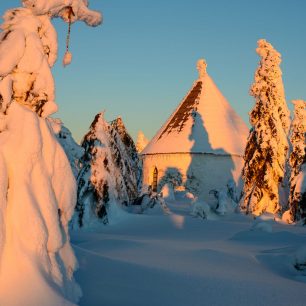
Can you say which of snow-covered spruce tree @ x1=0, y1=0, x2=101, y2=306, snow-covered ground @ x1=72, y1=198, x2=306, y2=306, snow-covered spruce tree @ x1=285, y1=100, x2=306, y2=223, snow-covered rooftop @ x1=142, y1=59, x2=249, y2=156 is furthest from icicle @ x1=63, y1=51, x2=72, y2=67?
snow-covered rooftop @ x1=142, y1=59, x2=249, y2=156

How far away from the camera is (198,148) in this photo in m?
36.2

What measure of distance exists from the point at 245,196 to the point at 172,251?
643 inches

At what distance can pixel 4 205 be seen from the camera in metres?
4.93

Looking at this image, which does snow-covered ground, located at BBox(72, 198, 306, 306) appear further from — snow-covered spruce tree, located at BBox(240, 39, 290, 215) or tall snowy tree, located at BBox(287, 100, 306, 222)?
snow-covered spruce tree, located at BBox(240, 39, 290, 215)

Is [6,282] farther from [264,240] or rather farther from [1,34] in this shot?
[264,240]

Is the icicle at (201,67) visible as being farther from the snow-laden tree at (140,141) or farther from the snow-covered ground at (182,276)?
the snow-laden tree at (140,141)

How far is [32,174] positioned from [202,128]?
32252 mm

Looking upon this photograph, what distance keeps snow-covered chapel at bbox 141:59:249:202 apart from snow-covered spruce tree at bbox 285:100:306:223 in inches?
241

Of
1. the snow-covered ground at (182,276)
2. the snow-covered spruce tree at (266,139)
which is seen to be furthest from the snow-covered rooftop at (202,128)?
the snow-covered ground at (182,276)

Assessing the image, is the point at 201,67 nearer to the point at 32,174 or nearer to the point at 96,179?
the point at 96,179

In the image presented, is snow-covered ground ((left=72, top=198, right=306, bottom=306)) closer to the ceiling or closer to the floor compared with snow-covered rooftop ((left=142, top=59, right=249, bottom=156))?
closer to the floor

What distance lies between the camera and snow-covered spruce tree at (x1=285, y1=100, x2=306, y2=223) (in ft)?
66.4

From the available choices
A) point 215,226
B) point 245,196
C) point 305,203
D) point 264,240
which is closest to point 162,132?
point 245,196

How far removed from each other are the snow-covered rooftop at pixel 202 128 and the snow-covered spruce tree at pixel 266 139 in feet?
34.9
